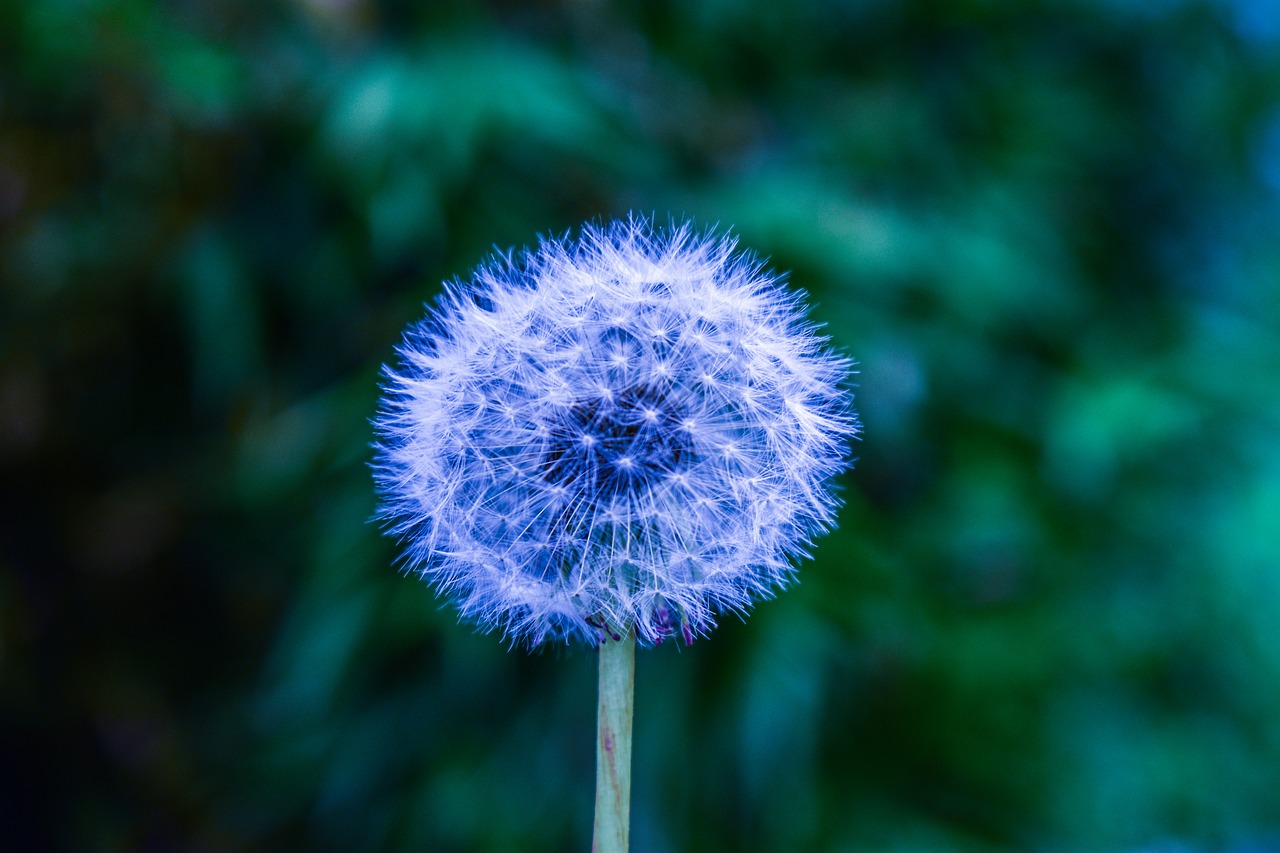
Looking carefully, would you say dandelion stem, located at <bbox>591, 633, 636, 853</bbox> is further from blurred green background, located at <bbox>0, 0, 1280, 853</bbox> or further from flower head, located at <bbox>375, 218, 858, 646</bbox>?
blurred green background, located at <bbox>0, 0, 1280, 853</bbox>

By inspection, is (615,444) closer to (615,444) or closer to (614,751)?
(615,444)

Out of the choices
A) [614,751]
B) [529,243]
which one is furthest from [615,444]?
[529,243]

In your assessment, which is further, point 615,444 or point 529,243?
point 529,243

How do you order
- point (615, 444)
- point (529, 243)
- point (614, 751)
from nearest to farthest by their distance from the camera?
point (614, 751) → point (615, 444) → point (529, 243)

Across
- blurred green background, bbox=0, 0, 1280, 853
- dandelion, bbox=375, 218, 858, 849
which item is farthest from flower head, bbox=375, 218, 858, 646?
blurred green background, bbox=0, 0, 1280, 853

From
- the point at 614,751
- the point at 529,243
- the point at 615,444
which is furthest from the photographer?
the point at 529,243

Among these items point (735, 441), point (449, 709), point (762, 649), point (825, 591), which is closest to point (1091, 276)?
point (825, 591)

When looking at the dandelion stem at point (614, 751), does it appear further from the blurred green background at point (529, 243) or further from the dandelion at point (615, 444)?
the blurred green background at point (529, 243)
